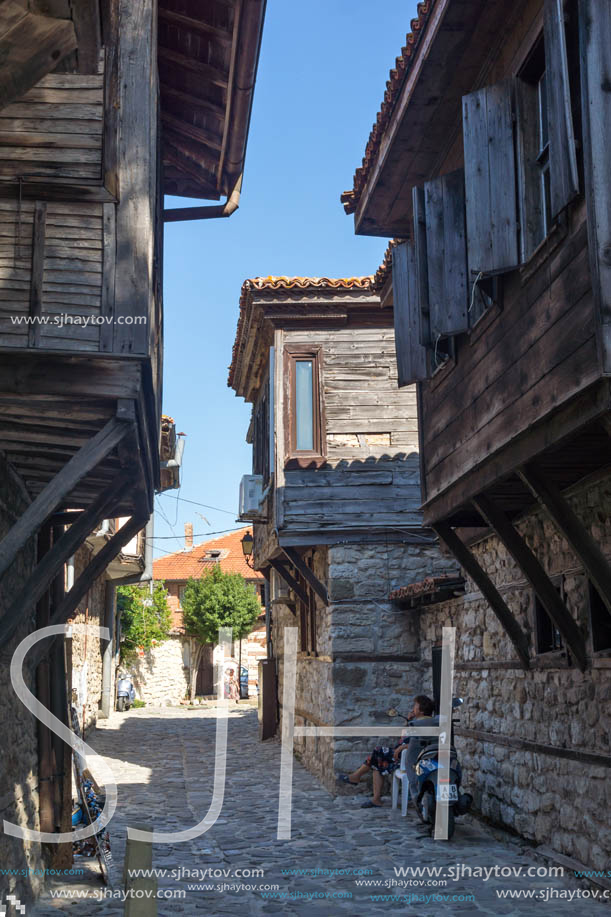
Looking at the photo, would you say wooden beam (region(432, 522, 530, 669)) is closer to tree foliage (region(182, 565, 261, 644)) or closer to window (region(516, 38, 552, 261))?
window (region(516, 38, 552, 261))

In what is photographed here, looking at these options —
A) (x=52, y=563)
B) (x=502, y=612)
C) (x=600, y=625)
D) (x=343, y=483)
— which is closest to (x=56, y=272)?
(x=52, y=563)

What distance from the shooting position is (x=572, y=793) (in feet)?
22.1

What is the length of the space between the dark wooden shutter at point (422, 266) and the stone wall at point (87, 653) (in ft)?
29.5

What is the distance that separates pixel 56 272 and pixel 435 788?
5.80 metres

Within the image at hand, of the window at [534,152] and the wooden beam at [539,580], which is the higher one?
the window at [534,152]

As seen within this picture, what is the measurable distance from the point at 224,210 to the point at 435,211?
8.87ft

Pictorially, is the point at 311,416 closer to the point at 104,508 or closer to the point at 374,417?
the point at 374,417

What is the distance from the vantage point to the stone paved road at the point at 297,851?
6.48 metres

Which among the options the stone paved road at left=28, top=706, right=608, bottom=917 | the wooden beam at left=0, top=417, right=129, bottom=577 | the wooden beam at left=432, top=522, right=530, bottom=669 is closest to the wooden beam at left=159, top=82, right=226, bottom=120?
the wooden beam at left=0, top=417, right=129, bottom=577

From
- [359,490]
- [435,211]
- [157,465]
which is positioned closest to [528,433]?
[435,211]

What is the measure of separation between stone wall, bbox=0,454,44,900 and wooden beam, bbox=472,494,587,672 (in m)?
3.38

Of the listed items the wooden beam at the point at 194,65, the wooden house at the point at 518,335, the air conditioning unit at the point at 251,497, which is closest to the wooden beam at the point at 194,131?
the wooden beam at the point at 194,65

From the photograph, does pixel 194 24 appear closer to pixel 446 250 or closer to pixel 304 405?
pixel 446 250

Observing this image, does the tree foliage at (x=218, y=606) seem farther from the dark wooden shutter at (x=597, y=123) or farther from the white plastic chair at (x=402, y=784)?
the dark wooden shutter at (x=597, y=123)
